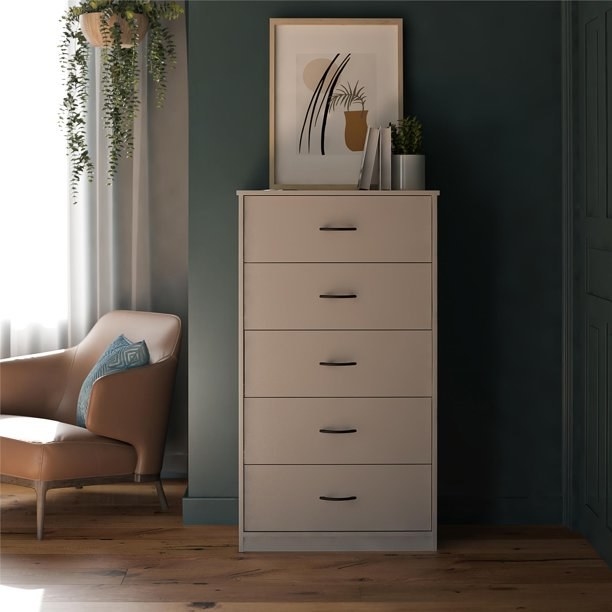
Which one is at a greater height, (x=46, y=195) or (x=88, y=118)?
(x=88, y=118)

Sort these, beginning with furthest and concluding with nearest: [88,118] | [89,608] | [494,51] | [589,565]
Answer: [88,118]
[494,51]
[589,565]
[89,608]

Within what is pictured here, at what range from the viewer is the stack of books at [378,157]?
3.35 m

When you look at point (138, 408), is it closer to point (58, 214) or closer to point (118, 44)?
point (58, 214)

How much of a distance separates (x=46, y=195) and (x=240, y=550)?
1.98m

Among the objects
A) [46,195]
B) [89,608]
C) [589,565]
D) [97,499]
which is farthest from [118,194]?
[589,565]

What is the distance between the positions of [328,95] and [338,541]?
1.63 meters

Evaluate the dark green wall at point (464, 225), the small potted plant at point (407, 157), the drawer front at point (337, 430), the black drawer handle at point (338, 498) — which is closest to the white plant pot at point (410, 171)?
the small potted plant at point (407, 157)

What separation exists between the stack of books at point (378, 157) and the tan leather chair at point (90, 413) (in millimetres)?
1067

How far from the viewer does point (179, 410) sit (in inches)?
175

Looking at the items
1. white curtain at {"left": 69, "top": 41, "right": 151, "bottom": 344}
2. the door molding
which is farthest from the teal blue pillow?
the door molding

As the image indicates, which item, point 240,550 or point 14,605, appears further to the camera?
point 240,550

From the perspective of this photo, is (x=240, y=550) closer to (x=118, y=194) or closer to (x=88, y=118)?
(x=118, y=194)

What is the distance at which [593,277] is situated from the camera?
11.1 ft

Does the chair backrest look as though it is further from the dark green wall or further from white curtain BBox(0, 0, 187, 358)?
the dark green wall
